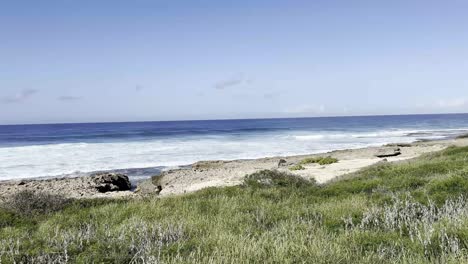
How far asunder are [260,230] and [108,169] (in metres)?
33.2

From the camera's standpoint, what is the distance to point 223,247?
603 centimetres

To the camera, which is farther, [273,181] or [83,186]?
[83,186]

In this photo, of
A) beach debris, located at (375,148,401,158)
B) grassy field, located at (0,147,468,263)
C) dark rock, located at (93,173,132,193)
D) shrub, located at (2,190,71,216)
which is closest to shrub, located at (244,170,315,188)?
grassy field, located at (0,147,468,263)

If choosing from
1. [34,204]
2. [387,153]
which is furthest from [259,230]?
[387,153]

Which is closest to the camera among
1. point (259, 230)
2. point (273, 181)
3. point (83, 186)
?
point (259, 230)

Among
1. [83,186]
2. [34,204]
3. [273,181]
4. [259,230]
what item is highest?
[259,230]

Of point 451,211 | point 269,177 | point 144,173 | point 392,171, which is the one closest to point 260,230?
point 451,211

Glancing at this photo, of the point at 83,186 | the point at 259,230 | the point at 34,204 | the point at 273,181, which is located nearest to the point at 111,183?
the point at 83,186

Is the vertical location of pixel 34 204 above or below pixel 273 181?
above

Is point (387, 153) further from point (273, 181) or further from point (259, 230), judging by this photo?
point (259, 230)

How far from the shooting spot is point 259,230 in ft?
25.1

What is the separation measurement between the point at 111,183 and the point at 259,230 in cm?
2065

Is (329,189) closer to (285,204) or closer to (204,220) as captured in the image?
(285,204)

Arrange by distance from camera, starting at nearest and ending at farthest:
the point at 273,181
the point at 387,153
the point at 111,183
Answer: the point at 273,181, the point at 111,183, the point at 387,153
